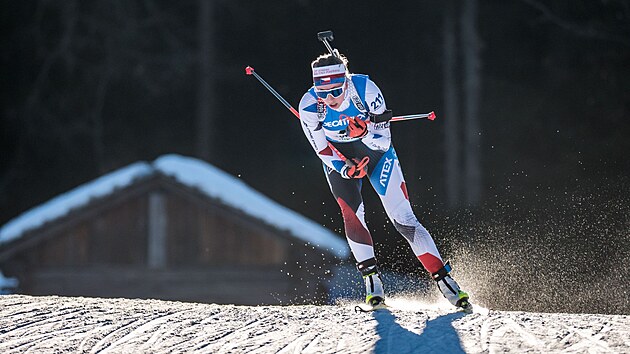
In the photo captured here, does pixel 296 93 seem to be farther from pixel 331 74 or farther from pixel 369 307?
pixel 369 307

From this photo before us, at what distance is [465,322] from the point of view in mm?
6418

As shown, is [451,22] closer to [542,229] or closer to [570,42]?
[570,42]

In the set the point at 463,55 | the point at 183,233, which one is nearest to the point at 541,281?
the point at 183,233

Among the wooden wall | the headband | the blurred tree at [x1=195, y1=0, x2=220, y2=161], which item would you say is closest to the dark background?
the blurred tree at [x1=195, y1=0, x2=220, y2=161]

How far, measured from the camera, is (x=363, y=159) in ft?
24.6

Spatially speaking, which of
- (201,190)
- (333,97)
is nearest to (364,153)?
(333,97)

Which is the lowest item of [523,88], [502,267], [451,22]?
[502,267]

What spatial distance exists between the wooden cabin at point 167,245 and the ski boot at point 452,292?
22.1ft

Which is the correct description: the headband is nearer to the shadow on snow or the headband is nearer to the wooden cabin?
the shadow on snow

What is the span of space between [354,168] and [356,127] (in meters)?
0.31

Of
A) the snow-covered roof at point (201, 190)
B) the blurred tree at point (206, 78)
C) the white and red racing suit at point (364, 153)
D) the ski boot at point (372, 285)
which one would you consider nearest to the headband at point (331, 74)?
the white and red racing suit at point (364, 153)

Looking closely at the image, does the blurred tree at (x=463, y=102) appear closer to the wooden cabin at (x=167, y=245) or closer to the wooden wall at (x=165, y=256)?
the wooden cabin at (x=167, y=245)

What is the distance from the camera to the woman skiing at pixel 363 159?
24.9 ft

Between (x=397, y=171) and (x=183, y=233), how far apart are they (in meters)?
7.90
